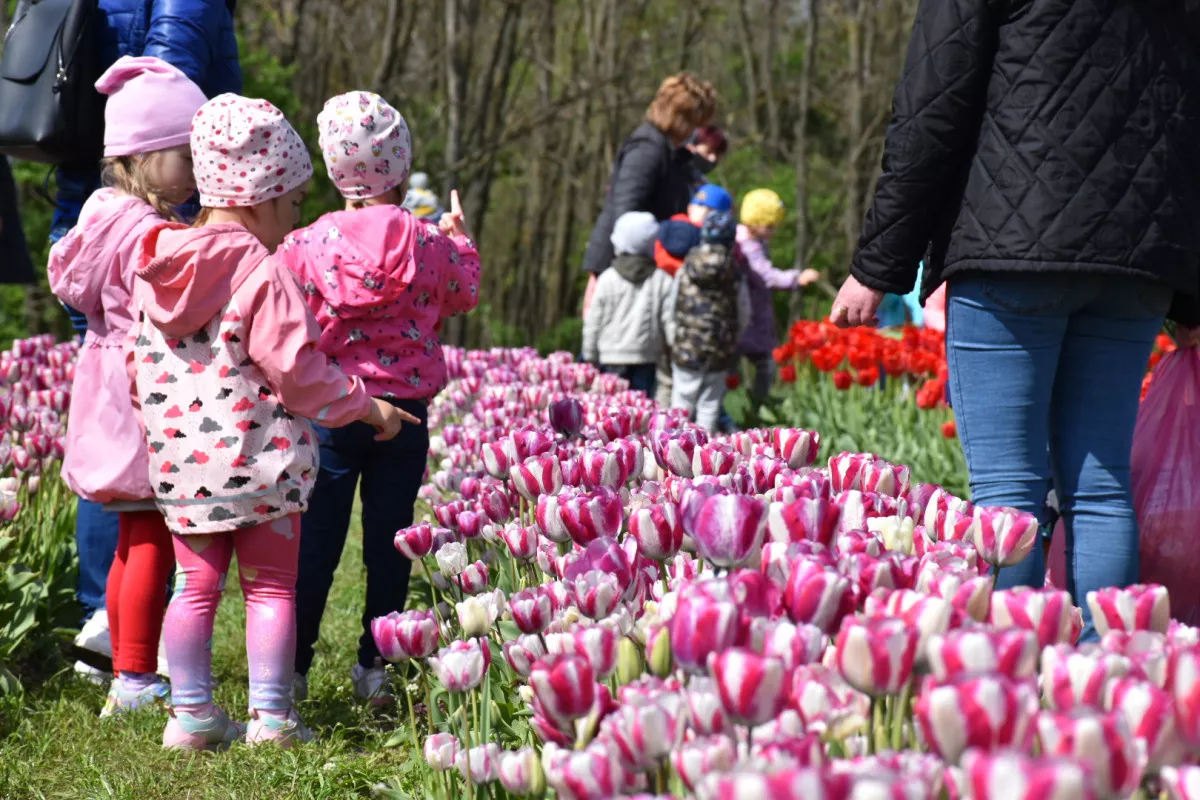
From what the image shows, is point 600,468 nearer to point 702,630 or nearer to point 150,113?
point 702,630

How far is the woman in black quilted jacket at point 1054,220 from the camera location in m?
2.34

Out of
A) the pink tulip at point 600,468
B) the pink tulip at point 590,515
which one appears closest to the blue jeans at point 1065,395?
the pink tulip at point 600,468

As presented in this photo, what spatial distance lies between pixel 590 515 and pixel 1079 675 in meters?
0.88

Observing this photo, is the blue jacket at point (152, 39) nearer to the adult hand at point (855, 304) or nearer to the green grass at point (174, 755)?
the green grass at point (174, 755)

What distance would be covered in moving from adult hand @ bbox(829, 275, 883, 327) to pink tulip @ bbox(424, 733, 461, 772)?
1186 millimetres

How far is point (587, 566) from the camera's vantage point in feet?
5.82

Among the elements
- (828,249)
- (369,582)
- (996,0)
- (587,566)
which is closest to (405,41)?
(828,249)

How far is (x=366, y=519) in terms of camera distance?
128 inches

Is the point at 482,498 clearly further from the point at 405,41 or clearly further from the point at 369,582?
the point at 405,41

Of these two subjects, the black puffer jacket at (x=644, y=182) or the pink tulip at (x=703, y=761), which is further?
the black puffer jacket at (x=644, y=182)

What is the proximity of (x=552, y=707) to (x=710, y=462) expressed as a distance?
2.76 feet

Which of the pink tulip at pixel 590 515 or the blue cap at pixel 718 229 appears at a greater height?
the blue cap at pixel 718 229

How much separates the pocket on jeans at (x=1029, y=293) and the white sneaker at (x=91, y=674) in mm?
2165

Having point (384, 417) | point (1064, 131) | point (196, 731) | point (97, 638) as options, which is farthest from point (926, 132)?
point (97, 638)
